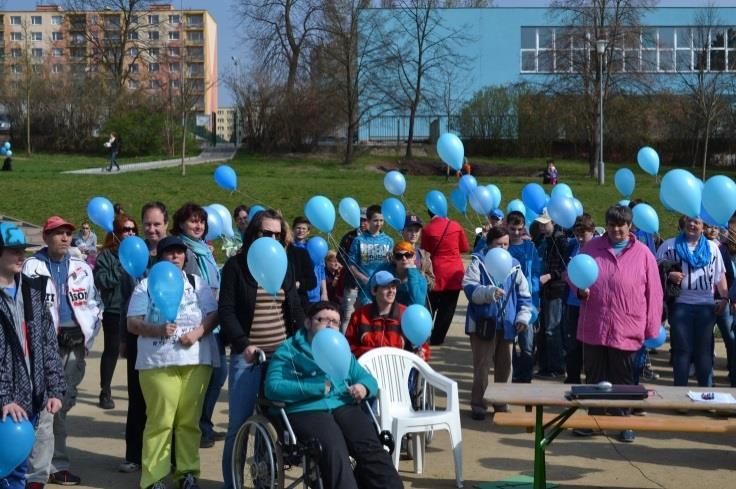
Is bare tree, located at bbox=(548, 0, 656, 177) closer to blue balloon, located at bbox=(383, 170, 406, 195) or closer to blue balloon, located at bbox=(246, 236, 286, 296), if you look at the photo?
blue balloon, located at bbox=(383, 170, 406, 195)

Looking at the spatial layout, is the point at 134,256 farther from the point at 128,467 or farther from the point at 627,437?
the point at 627,437

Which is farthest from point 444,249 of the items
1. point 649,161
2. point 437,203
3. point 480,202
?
point 649,161

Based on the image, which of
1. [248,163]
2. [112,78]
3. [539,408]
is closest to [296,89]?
[248,163]

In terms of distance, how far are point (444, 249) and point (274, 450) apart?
575 cm

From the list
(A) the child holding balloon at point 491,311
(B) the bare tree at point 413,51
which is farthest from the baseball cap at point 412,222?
(B) the bare tree at point 413,51

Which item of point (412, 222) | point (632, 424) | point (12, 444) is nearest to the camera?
point (12, 444)

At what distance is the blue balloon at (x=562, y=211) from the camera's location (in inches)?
354

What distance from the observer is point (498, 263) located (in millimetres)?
7555

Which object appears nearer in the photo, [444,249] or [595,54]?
[444,249]

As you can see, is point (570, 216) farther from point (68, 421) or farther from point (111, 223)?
point (68, 421)

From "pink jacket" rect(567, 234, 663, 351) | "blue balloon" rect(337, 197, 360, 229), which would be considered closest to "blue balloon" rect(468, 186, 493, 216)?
"blue balloon" rect(337, 197, 360, 229)

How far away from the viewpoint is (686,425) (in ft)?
18.8

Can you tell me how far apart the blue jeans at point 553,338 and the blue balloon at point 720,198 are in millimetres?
2220

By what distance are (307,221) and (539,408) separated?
4.58 meters
